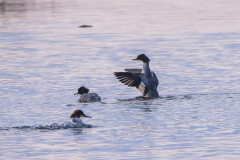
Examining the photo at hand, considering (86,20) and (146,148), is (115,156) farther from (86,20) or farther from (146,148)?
(86,20)

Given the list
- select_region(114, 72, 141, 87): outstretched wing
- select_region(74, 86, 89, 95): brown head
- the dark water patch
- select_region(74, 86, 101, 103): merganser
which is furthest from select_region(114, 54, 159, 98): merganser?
the dark water patch

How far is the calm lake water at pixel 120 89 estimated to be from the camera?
49.9ft

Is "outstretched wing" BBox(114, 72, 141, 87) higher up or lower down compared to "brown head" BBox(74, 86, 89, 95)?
higher up

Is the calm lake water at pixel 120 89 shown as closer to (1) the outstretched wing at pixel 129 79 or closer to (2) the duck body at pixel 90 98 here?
(2) the duck body at pixel 90 98

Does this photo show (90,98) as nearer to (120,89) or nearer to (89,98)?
(89,98)

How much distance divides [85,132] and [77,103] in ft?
14.1

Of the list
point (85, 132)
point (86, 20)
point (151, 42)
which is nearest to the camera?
point (85, 132)

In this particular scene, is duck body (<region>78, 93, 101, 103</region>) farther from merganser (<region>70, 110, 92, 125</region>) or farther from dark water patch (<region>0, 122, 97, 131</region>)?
dark water patch (<region>0, 122, 97, 131</region>)

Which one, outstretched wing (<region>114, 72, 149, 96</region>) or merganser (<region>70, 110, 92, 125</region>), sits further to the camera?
outstretched wing (<region>114, 72, 149, 96</region>)

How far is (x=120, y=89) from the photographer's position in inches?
931

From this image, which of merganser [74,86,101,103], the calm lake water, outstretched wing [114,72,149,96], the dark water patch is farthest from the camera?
outstretched wing [114,72,149,96]

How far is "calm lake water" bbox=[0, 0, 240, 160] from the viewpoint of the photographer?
15.2m

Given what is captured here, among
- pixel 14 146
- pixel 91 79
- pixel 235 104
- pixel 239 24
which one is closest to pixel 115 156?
pixel 14 146

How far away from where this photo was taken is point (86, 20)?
5247 centimetres
